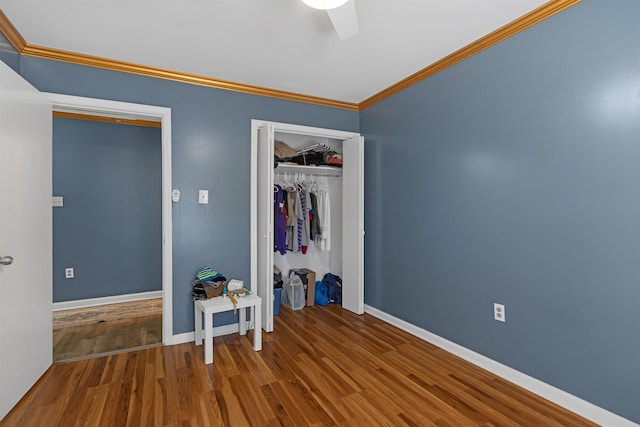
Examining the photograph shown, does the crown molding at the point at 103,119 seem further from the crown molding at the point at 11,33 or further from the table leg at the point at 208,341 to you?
the table leg at the point at 208,341

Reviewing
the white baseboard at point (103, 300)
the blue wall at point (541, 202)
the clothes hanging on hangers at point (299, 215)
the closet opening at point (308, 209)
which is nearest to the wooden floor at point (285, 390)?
the blue wall at point (541, 202)

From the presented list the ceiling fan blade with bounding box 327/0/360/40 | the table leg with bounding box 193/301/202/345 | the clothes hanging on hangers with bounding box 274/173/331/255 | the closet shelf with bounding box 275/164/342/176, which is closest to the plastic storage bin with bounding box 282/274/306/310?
the clothes hanging on hangers with bounding box 274/173/331/255

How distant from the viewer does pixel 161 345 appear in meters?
2.88

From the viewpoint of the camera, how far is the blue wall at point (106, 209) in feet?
12.8

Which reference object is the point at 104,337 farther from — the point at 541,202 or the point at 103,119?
the point at 541,202

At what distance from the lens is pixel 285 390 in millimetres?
2162

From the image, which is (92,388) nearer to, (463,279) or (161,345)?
(161,345)

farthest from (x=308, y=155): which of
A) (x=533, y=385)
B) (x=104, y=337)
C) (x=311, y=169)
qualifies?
(x=533, y=385)

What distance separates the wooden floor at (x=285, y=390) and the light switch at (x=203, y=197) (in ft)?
4.37

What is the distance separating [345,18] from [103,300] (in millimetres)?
4375

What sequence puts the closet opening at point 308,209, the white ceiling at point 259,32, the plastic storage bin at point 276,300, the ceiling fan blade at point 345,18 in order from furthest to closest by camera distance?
the plastic storage bin at point 276,300 → the closet opening at point 308,209 → the white ceiling at point 259,32 → the ceiling fan blade at point 345,18

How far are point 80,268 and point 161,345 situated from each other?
1993 millimetres

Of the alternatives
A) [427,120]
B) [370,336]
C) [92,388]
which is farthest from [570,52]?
[92,388]

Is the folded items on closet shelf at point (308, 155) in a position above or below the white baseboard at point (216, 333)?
above
